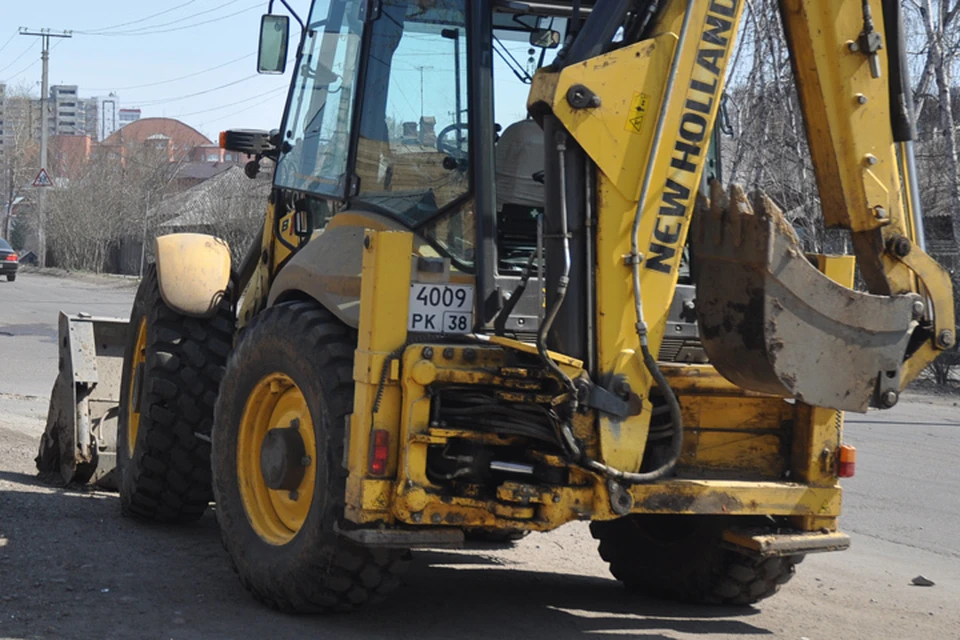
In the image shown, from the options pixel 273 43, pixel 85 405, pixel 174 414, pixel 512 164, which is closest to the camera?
pixel 512 164

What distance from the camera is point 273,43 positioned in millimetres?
6953

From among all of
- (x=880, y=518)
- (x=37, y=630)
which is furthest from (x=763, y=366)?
(x=880, y=518)

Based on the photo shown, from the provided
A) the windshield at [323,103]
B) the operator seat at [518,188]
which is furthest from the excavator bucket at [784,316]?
the windshield at [323,103]

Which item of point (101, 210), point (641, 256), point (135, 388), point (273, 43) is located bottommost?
point (135, 388)

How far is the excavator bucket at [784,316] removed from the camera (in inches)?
188

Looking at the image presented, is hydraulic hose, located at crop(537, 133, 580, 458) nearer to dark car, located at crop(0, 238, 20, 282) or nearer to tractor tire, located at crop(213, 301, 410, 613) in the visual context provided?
tractor tire, located at crop(213, 301, 410, 613)

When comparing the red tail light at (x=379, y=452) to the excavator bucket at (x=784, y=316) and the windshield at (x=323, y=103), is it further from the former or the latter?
the windshield at (x=323, y=103)

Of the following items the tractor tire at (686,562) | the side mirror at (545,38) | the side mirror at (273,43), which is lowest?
the tractor tire at (686,562)

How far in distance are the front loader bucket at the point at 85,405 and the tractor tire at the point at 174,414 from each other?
2.66 ft

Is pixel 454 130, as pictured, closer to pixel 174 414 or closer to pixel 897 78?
pixel 897 78

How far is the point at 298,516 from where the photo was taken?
5.66 metres

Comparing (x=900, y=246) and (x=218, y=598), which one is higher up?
(x=900, y=246)

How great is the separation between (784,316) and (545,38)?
189 centimetres

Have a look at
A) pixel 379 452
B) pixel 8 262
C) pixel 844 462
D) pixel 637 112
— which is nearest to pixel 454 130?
pixel 637 112
